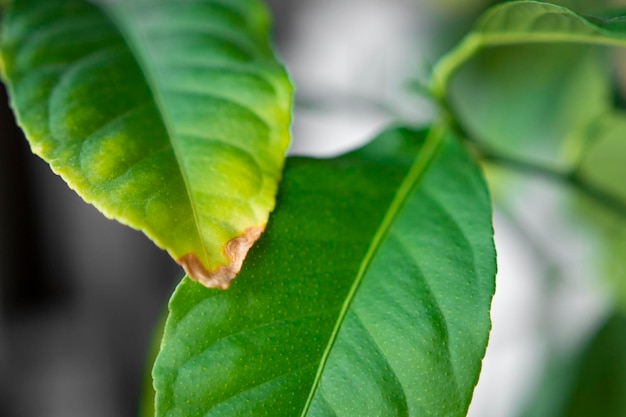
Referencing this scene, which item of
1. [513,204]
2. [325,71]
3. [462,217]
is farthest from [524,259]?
[462,217]

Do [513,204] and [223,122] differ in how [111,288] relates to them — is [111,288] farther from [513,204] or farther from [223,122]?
[223,122]

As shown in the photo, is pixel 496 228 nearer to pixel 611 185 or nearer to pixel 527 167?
pixel 611 185

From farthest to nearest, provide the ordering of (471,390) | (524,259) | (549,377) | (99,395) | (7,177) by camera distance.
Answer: (99,395), (7,177), (524,259), (549,377), (471,390)

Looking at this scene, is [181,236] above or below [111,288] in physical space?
above

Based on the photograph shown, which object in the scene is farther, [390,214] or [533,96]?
[533,96]

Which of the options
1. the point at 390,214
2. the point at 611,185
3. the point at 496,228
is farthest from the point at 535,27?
the point at 496,228

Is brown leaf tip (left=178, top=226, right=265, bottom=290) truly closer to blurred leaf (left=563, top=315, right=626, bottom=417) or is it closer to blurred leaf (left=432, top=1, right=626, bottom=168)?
blurred leaf (left=432, top=1, right=626, bottom=168)

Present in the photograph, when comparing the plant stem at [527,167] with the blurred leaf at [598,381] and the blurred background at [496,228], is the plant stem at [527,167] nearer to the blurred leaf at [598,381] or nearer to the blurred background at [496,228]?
the blurred background at [496,228]

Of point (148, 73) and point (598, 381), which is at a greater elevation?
point (148, 73)
